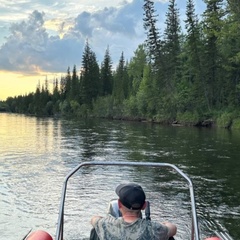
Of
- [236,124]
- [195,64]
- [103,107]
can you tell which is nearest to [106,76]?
[103,107]

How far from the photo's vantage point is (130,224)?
3619 mm

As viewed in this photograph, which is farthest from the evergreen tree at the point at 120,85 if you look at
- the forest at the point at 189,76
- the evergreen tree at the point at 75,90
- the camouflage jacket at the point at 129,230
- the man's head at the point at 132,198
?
the man's head at the point at 132,198

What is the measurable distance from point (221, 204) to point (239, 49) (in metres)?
41.5

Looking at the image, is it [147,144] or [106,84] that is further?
[106,84]

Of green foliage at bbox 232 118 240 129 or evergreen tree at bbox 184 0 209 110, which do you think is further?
evergreen tree at bbox 184 0 209 110

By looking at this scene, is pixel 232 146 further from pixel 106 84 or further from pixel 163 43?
pixel 106 84

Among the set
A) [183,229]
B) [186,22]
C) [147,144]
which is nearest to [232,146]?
[147,144]

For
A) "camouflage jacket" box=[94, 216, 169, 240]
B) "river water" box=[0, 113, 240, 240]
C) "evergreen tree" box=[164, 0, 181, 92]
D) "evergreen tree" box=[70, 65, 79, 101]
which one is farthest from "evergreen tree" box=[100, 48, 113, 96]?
"camouflage jacket" box=[94, 216, 169, 240]

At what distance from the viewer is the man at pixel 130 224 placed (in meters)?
3.53

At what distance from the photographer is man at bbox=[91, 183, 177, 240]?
139 inches

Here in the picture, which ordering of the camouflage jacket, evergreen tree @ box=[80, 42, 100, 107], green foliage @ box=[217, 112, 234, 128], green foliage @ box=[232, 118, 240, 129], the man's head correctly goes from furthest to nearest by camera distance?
1. evergreen tree @ box=[80, 42, 100, 107]
2. green foliage @ box=[217, 112, 234, 128]
3. green foliage @ box=[232, 118, 240, 129]
4. the camouflage jacket
5. the man's head

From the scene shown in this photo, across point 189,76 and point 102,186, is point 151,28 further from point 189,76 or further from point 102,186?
point 102,186

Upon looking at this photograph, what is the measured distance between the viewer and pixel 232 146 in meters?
24.1

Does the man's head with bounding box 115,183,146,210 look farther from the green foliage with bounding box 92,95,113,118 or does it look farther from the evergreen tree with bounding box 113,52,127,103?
the evergreen tree with bounding box 113,52,127,103
